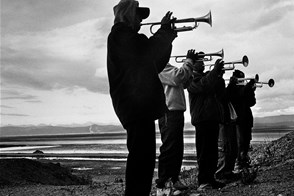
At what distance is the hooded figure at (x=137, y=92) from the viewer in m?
3.69

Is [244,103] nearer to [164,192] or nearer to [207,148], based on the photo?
[207,148]

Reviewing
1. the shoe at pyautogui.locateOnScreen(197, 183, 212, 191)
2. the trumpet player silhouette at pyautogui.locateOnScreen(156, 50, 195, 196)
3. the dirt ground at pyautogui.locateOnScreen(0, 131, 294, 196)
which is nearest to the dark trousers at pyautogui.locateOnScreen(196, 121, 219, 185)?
the shoe at pyautogui.locateOnScreen(197, 183, 212, 191)

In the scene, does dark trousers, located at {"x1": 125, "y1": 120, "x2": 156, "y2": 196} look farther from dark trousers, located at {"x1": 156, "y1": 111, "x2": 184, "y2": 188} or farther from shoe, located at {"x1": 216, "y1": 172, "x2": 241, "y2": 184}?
shoe, located at {"x1": 216, "y1": 172, "x2": 241, "y2": 184}

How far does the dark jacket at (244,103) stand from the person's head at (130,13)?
4.80 metres

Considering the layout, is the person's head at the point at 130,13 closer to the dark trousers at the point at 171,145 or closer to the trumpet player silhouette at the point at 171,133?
the trumpet player silhouette at the point at 171,133

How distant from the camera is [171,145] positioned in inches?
224

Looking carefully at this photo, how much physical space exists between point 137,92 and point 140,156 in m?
0.56

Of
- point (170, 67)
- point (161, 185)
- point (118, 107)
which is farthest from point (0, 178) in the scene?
point (118, 107)

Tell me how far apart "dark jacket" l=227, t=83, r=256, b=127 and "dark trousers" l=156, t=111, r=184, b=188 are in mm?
3009

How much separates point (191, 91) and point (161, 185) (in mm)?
1403

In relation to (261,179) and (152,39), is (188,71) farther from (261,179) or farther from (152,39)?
(261,179)

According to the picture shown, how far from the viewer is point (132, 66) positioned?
3.75 meters

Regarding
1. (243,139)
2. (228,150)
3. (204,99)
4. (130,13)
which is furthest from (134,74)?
(243,139)

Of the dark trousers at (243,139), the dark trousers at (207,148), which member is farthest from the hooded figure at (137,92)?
the dark trousers at (243,139)
